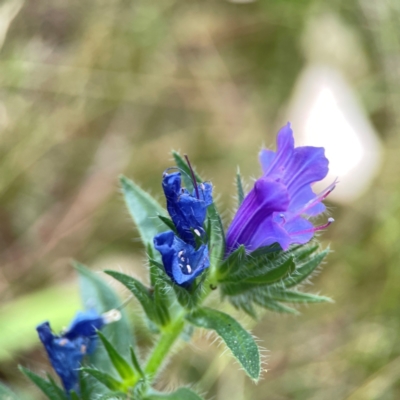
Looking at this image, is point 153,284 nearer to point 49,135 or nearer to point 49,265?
point 49,265

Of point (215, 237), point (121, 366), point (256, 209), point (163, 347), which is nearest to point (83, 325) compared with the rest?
point (121, 366)

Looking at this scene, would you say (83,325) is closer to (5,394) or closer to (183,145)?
(5,394)

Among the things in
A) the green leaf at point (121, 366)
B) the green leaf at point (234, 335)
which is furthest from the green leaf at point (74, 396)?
the green leaf at point (234, 335)

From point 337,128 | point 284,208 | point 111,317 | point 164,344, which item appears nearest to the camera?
point 284,208

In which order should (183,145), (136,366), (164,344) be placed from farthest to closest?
(183,145), (164,344), (136,366)

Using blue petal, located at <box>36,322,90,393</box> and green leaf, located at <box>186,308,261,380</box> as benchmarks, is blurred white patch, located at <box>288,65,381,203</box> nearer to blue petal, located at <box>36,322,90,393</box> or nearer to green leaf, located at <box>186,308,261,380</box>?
green leaf, located at <box>186,308,261,380</box>

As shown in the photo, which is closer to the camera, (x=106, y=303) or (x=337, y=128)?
(x=106, y=303)

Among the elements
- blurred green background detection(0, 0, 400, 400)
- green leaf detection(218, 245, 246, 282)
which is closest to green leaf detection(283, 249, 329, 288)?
green leaf detection(218, 245, 246, 282)
